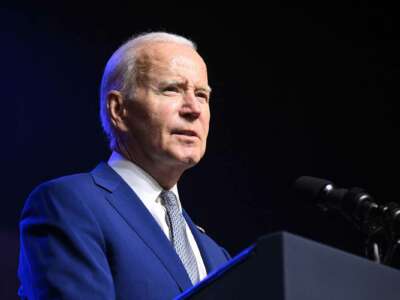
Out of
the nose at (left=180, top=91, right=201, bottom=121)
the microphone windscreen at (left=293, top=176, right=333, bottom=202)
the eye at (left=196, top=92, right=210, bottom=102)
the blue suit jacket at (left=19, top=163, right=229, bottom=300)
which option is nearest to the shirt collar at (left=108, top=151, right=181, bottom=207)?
the blue suit jacket at (left=19, top=163, right=229, bottom=300)

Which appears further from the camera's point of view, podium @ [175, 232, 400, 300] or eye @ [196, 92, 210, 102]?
eye @ [196, 92, 210, 102]

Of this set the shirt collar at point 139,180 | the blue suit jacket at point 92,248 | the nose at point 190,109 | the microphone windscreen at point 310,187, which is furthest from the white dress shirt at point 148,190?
the microphone windscreen at point 310,187

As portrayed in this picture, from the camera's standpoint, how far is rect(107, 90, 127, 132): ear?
255cm

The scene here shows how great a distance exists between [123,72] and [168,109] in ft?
0.83

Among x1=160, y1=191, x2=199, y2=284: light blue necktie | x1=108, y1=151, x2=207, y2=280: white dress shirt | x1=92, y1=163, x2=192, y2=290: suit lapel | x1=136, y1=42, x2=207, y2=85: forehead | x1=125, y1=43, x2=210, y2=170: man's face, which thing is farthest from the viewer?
x1=136, y1=42, x2=207, y2=85: forehead

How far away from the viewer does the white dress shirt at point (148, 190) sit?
231cm

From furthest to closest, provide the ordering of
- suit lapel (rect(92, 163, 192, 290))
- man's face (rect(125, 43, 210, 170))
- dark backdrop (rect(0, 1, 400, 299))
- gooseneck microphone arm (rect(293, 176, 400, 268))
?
dark backdrop (rect(0, 1, 400, 299))
man's face (rect(125, 43, 210, 170))
suit lapel (rect(92, 163, 192, 290))
gooseneck microphone arm (rect(293, 176, 400, 268))

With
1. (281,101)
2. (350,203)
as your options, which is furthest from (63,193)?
(281,101)

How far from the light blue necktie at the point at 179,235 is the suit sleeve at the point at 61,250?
0.29 metres

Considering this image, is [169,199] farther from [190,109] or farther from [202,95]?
[202,95]

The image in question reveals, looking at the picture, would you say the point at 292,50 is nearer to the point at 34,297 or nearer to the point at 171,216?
the point at 171,216

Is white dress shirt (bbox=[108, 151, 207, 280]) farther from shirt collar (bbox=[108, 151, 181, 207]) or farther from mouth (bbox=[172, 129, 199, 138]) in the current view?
mouth (bbox=[172, 129, 199, 138])

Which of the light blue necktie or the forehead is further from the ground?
the forehead

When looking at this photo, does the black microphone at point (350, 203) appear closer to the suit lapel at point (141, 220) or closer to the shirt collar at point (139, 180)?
the suit lapel at point (141, 220)
